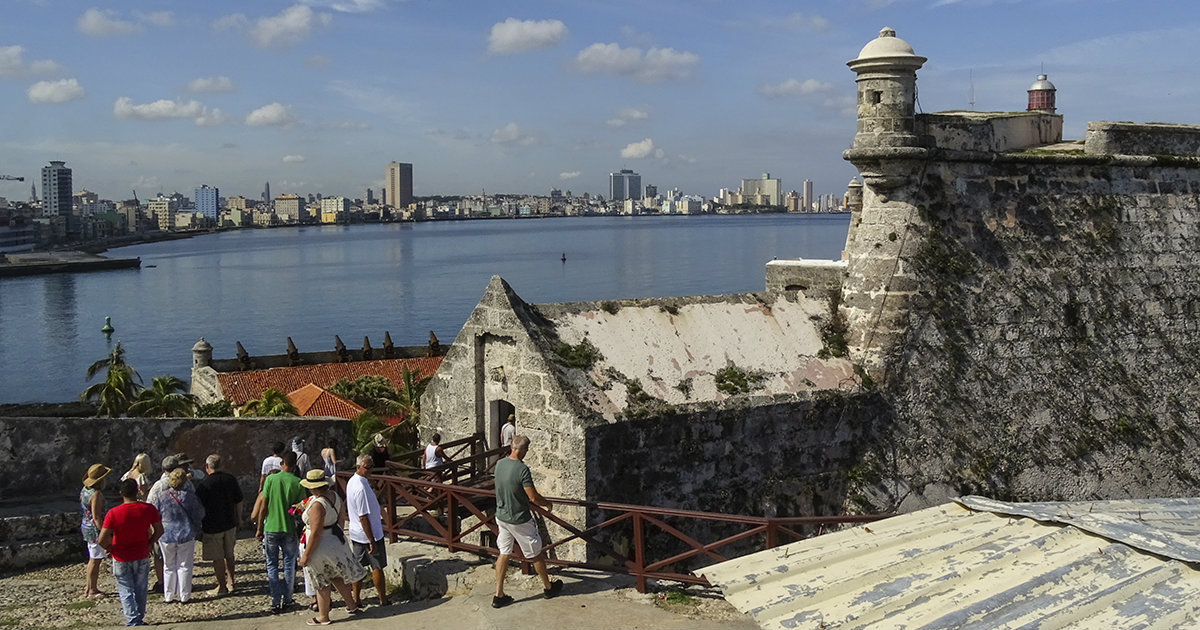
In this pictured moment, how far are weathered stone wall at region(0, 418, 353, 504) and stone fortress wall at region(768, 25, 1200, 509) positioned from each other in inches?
263

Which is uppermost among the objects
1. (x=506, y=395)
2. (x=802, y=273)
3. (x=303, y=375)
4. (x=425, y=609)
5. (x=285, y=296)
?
(x=802, y=273)

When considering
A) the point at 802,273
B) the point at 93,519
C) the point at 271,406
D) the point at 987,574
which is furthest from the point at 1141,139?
the point at 271,406

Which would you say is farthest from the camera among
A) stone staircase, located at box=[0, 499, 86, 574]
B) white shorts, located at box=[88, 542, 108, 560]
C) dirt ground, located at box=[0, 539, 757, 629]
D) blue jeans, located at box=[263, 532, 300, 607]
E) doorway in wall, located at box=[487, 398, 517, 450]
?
doorway in wall, located at box=[487, 398, 517, 450]

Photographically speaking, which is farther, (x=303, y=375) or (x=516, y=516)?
(x=303, y=375)

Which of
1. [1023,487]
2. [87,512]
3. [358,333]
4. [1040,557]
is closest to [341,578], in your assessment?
[87,512]

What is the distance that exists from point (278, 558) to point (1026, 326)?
8.47 m

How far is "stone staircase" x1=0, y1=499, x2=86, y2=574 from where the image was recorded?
30.6 feet

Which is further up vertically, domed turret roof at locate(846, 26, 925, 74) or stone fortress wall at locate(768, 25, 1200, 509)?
domed turret roof at locate(846, 26, 925, 74)

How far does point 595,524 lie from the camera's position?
9.32m

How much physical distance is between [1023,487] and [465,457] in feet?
20.4

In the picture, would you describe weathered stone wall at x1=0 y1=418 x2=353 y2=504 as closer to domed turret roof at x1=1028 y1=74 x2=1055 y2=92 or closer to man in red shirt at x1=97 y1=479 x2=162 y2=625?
man in red shirt at x1=97 y1=479 x2=162 y2=625

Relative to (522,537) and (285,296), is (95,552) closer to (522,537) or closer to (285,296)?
(522,537)

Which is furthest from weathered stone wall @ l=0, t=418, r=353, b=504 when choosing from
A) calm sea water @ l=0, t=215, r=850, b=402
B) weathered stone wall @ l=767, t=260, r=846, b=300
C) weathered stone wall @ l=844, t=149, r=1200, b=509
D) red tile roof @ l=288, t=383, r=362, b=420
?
calm sea water @ l=0, t=215, r=850, b=402

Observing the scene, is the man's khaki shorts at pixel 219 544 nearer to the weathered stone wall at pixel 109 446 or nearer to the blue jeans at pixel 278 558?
the blue jeans at pixel 278 558
